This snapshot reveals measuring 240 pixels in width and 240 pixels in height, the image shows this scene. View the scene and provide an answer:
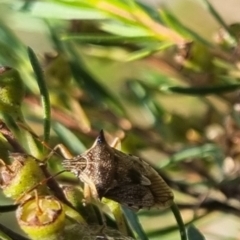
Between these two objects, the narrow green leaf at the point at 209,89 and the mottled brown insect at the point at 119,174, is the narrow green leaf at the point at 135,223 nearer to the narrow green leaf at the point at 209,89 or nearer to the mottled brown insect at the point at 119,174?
the mottled brown insect at the point at 119,174

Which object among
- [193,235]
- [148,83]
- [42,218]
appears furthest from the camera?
[148,83]

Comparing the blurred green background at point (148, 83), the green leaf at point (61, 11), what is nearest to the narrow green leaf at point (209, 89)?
the blurred green background at point (148, 83)

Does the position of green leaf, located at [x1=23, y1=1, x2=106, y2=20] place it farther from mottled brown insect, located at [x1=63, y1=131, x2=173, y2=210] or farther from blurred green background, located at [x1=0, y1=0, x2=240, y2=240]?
mottled brown insect, located at [x1=63, y1=131, x2=173, y2=210]

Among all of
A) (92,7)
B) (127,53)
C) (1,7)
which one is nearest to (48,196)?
(92,7)

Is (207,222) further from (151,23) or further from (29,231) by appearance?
(29,231)

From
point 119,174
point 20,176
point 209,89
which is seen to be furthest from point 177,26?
point 20,176

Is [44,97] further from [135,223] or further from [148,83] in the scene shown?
[148,83]
